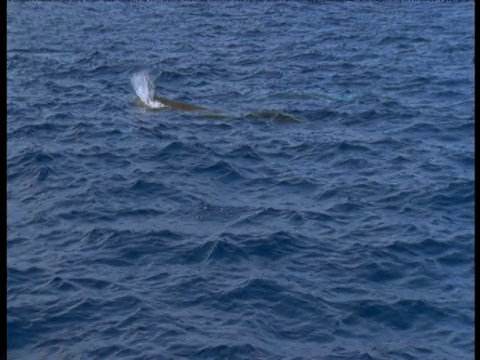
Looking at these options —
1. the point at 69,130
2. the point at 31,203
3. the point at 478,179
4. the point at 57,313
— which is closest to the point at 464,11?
the point at 69,130

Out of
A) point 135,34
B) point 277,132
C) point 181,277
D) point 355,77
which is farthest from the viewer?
point 135,34

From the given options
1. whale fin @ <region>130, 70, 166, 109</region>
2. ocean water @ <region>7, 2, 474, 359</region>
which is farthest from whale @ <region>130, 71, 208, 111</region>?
ocean water @ <region>7, 2, 474, 359</region>

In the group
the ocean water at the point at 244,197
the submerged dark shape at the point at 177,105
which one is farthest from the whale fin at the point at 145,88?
the ocean water at the point at 244,197

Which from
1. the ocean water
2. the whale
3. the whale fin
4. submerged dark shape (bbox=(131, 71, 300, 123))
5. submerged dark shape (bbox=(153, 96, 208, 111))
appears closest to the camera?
the ocean water

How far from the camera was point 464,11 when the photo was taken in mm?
35125

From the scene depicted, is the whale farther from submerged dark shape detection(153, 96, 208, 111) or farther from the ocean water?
the ocean water

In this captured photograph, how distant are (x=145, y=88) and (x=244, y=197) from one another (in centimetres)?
878

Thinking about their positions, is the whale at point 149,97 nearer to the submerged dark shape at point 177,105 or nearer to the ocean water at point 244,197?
the submerged dark shape at point 177,105

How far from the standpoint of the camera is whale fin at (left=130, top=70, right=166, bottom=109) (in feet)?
78.9

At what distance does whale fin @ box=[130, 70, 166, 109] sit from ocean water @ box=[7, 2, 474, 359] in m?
0.30

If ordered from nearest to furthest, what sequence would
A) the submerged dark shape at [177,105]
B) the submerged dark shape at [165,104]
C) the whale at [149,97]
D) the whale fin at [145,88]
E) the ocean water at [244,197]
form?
the ocean water at [244,197] → the submerged dark shape at [165,104] → the submerged dark shape at [177,105] → the whale at [149,97] → the whale fin at [145,88]

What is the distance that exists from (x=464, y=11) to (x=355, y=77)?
11.1m

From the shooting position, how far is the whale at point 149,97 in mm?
23672

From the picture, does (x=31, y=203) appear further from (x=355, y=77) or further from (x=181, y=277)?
(x=355, y=77)
